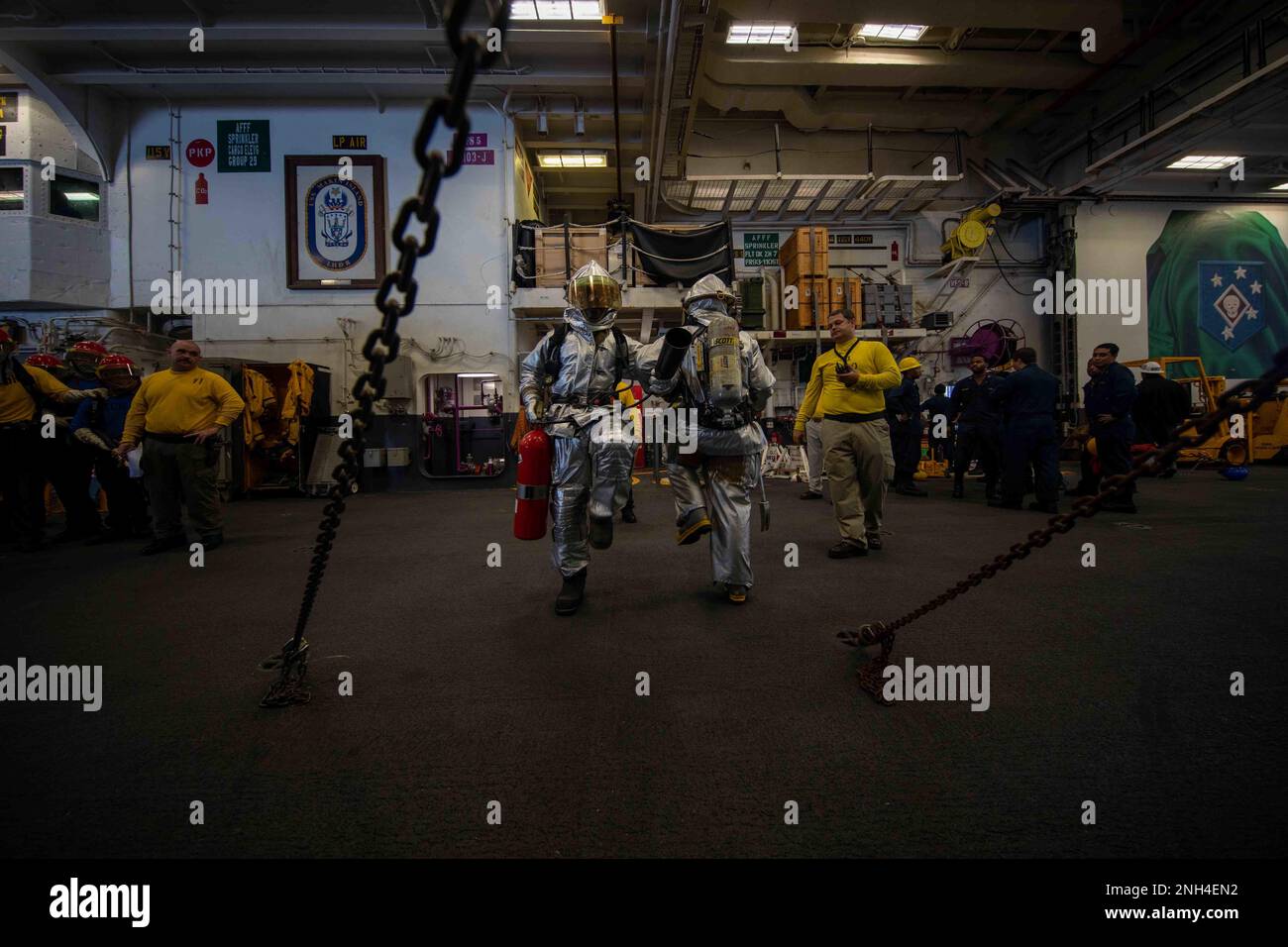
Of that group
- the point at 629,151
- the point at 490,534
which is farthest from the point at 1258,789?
the point at 629,151

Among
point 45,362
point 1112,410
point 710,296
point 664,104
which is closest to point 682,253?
point 664,104

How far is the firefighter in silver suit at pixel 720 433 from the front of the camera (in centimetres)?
343

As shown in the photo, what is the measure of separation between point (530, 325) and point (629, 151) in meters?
5.09

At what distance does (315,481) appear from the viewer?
9969 mm

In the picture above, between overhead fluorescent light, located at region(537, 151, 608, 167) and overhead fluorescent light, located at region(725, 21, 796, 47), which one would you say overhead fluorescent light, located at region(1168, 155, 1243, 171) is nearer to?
overhead fluorescent light, located at region(725, 21, 796, 47)

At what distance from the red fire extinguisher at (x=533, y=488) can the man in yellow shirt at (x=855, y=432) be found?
2.49 meters

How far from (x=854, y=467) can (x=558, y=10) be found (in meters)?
9.51

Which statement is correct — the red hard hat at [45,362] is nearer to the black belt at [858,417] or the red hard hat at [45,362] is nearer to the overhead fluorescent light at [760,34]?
the black belt at [858,417]

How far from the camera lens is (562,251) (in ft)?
36.2

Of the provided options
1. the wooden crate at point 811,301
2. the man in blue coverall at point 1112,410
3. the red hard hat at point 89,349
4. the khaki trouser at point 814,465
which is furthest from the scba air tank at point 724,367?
the wooden crate at point 811,301

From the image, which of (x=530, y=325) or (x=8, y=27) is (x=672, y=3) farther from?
(x=8, y=27)

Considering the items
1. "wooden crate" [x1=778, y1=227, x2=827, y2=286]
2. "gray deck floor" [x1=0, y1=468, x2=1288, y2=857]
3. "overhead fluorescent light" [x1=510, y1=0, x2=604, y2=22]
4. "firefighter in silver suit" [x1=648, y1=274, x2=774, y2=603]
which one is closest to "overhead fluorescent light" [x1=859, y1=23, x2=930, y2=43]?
"wooden crate" [x1=778, y1=227, x2=827, y2=286]

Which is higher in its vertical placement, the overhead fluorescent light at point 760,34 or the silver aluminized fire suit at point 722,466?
the overhead fluorescent light at point 760,34

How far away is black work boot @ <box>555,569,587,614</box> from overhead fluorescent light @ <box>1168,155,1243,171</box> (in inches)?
700
